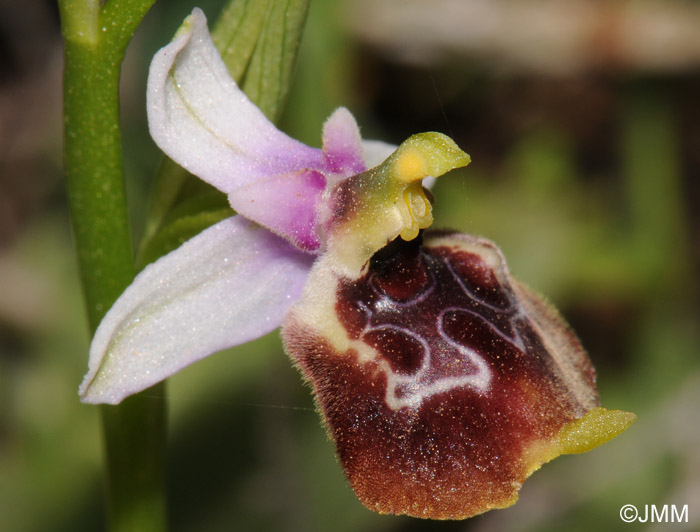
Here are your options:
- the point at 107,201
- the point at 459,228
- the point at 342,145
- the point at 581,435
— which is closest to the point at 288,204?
the point at 342,145

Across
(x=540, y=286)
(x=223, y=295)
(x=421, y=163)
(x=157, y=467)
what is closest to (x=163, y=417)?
(x=157, y=467)

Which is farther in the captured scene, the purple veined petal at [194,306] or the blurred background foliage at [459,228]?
the blurred background foliage at [459,228]

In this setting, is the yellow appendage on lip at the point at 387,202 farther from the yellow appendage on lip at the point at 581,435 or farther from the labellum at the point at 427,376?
the yellow appendage on lip at the point at 581,435

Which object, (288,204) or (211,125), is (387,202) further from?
(211,125)

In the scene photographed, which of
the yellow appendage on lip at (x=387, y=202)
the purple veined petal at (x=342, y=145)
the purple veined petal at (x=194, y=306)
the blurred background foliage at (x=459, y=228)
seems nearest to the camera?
the purple veined petal at (x=194, y=306)

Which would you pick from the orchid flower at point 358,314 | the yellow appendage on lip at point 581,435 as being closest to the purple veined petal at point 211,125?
the orchid flower at point 358,314

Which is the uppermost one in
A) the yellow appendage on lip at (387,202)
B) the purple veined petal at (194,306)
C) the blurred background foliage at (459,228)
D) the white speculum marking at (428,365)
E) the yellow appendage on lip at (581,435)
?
the yellow appendage on lip at (387,202)

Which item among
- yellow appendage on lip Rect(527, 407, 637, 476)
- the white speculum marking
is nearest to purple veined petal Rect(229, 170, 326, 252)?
the white speculum marking
